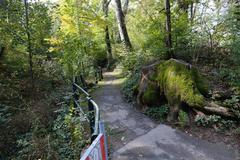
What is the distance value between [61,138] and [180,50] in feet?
21.0

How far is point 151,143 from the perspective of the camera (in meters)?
4.32

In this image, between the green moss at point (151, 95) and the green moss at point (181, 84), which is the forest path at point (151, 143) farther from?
the green moss at point (181, 84)

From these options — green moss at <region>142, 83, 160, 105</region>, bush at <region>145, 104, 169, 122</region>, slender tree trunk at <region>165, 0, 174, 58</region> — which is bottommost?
bush at <region>145, 104, 169, 122</region>

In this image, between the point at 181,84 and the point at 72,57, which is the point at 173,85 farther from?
the point at 72,57

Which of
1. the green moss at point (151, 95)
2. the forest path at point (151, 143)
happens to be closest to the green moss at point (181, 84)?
the green moss at point (151, 95)

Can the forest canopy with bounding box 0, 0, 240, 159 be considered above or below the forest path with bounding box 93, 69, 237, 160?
above

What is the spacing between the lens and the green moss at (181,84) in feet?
16.9

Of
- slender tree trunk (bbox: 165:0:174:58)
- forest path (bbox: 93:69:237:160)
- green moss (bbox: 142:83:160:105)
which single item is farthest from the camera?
slender tree trunk (bbox: 165:0:174:58)

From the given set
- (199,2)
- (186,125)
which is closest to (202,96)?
(186,125)

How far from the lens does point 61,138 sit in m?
4.86

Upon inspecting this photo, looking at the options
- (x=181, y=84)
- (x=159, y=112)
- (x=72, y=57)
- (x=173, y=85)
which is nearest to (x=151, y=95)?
(x=159, y=112)

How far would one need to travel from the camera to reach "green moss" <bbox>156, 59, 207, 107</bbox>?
5.16 m

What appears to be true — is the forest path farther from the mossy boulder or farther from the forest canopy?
the forest canopy

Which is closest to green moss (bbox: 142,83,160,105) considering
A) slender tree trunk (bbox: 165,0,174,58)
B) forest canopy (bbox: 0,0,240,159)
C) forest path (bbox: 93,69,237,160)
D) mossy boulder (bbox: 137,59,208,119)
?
mossy boulder (bbox: 137,59,208,119)
